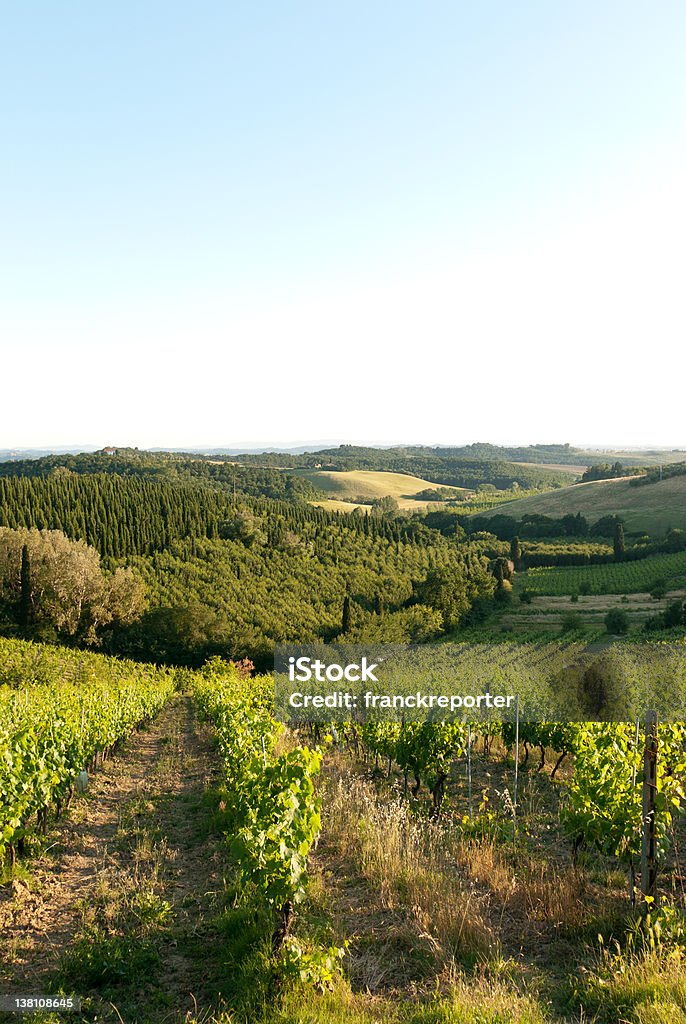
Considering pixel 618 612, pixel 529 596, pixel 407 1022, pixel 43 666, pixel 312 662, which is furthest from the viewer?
pixel 529 596

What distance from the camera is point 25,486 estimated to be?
241ft

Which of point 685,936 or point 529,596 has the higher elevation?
point 685,936

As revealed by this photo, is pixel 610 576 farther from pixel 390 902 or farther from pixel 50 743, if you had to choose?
pixel 390 902

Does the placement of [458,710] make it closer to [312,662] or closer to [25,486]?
[312,662]

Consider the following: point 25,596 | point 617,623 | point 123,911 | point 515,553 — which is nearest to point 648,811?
point 123,911

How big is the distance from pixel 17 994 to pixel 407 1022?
3.47 m

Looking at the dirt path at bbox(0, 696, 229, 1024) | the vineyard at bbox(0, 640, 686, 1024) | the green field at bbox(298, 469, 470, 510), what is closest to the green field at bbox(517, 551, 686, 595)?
the vineyard at bbox(0, 640, 686, 1024)

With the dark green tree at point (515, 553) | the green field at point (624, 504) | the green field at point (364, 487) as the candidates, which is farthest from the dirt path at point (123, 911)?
the green field at point (364, 487)

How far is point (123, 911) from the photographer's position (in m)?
6.43

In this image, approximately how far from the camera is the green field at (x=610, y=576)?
74562mm

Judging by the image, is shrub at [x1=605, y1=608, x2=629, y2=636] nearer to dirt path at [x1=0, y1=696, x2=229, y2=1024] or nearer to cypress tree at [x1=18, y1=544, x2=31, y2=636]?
dirt path at [x1=0, y1=696, x2=229, y2=1024]

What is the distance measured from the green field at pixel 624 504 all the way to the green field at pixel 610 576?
1427 cm

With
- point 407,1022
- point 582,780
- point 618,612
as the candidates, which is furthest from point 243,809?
point 618,612

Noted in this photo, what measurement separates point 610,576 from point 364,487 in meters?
102
